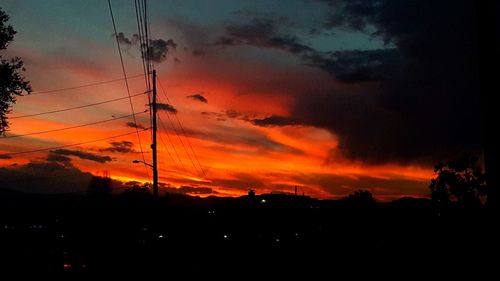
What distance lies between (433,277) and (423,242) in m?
13.1

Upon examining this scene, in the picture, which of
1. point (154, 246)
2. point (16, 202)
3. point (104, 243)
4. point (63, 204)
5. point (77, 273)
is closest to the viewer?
point (77, 273)

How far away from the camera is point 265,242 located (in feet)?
176

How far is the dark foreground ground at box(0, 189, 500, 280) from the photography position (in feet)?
88.7

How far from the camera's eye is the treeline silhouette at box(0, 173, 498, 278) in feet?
93.7

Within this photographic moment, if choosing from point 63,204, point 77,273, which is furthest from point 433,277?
point 63,204

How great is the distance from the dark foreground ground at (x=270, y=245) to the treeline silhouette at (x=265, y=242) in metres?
0.07

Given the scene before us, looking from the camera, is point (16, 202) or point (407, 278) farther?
point (16, 202)

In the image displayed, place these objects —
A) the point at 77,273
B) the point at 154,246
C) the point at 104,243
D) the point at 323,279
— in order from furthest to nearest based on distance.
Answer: the point at 104,243, the point at 154,246, the point at 77,273, the point at 323,279

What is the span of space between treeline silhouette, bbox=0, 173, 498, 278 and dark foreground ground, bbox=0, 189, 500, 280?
0.23 feet

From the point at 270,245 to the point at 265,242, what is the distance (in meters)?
4.74

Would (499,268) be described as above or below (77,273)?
above

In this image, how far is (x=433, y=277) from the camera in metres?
23.6

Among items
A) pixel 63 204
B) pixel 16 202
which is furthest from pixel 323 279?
pixel 16 202

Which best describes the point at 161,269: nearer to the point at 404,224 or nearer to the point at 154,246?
the point at 154,246
